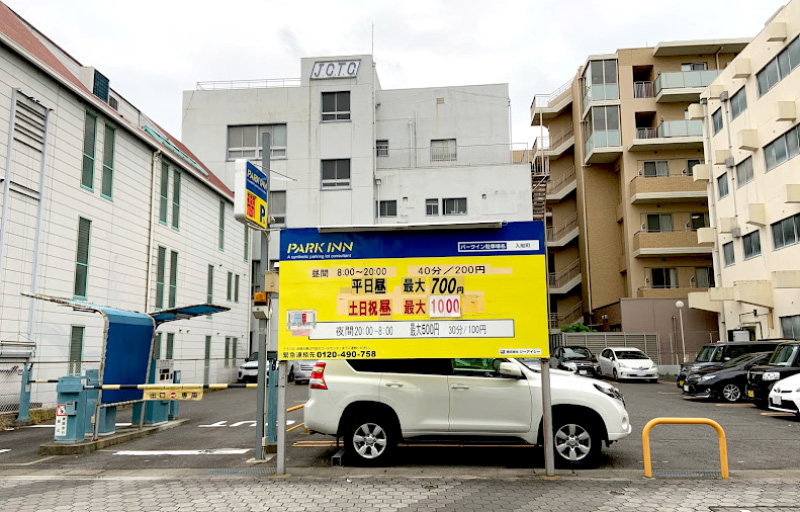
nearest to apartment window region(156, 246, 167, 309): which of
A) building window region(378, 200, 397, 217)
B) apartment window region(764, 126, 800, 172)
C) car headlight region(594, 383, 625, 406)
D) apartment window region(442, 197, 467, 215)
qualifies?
building window region(378, 200, 397, 217)

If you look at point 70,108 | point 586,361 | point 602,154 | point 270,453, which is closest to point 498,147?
point 602,154

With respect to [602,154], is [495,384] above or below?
below

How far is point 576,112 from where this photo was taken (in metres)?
41.8

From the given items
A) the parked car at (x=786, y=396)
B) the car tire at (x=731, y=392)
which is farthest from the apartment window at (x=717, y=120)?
the parked car at (x=786, y=396)

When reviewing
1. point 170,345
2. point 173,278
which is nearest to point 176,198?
point 173,278

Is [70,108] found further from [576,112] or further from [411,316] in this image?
[576,112]

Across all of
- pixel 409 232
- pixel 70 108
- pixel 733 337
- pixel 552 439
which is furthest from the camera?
pixel 733 337

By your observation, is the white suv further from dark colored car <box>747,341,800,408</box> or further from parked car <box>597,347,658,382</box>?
parked car <box>597,347,658,382</box>

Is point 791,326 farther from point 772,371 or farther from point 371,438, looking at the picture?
point 371,438

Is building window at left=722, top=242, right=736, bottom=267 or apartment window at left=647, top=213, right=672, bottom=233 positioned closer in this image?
building window at left=722, top=242, right=736, bottom=267

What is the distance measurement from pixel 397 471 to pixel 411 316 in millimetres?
1991

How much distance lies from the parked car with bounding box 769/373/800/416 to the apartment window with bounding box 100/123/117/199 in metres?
18.8

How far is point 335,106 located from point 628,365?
1975 centimetres

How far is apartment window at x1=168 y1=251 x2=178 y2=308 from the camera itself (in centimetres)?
2364
